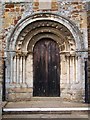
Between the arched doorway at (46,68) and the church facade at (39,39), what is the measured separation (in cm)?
15

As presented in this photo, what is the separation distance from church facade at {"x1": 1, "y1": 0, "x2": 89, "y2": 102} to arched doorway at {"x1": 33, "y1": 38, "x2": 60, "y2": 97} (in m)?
0.15

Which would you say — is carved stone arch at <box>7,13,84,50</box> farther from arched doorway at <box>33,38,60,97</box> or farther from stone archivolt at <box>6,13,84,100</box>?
arched doorway at <box>33,38,60,97</box>

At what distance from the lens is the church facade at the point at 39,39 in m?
9.73

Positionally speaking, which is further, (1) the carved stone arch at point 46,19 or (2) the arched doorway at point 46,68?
(2) the arched doorway at point 46,68

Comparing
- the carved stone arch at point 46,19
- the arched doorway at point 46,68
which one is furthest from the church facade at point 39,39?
the arched doorway at point 46,68

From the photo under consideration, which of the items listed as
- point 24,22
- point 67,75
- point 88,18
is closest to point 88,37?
point 88,18

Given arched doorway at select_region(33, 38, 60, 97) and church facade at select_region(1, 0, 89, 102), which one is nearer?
church facade at select_region(1, 0, 89, 102)

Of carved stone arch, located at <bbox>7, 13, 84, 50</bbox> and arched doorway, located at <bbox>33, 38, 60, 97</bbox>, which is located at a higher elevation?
carved stone arch, located at <bbox>7, 13, 84, 50</bbox>

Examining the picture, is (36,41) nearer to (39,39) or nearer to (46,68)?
(39,39)

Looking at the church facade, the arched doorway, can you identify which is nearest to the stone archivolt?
the church facade

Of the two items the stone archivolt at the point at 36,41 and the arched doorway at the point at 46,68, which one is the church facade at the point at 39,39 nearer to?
the stone archivolt at the point at 36,41

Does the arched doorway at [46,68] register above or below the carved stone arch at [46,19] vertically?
below

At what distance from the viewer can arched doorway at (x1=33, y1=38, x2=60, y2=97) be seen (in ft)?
34.1

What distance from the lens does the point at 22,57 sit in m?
10.1
